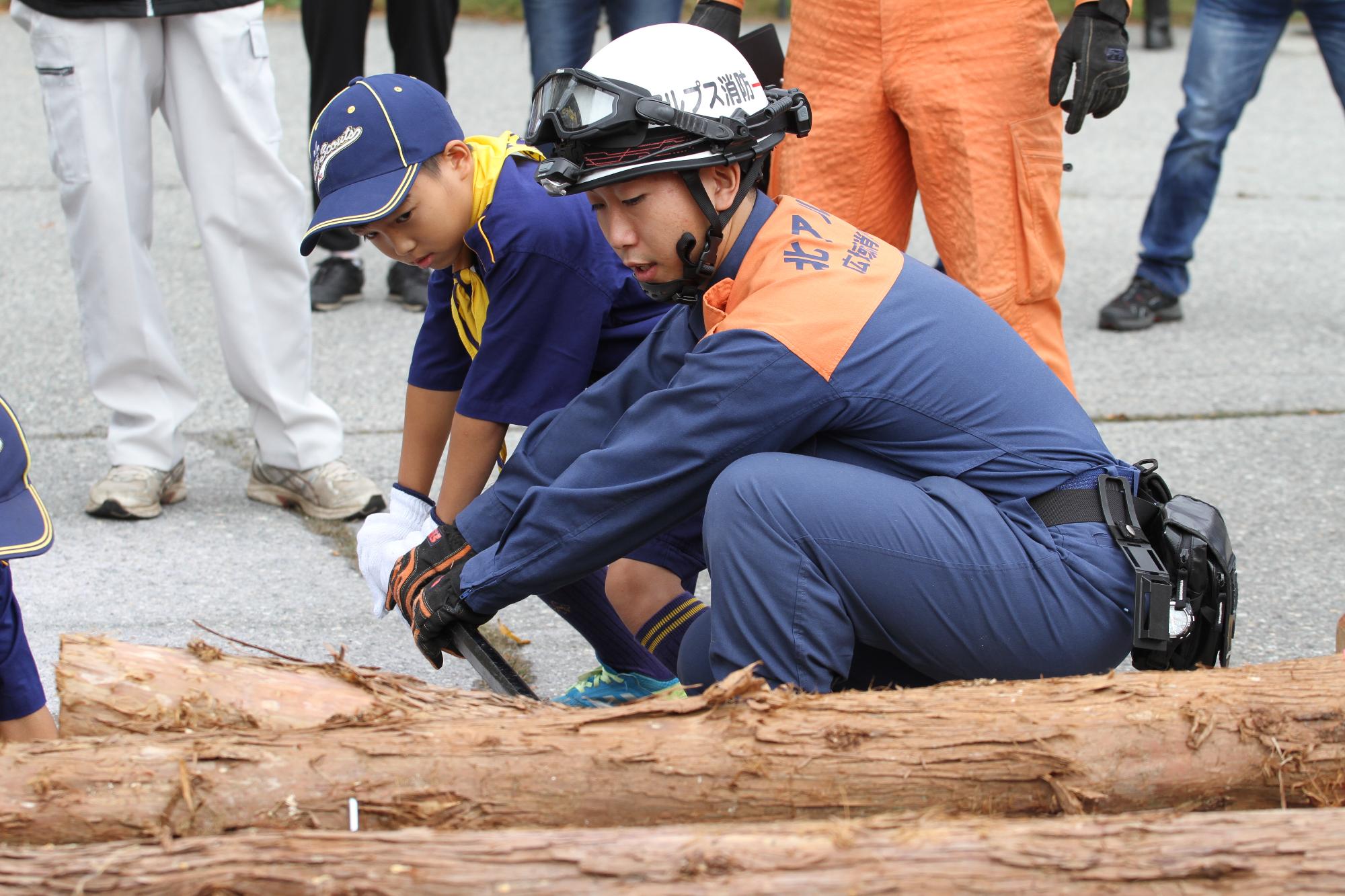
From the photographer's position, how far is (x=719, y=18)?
10.9ft

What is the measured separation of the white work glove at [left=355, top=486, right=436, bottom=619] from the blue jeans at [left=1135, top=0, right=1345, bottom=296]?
10.7 feet

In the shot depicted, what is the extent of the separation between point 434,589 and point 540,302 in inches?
24.6

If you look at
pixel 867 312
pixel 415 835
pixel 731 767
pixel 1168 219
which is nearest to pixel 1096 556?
pixel 867 312

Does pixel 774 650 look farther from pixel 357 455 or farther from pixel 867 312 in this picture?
pixel 357 455

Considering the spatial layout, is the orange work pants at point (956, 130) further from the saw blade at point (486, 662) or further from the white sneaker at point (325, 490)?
the saw blade at point (486, 662)

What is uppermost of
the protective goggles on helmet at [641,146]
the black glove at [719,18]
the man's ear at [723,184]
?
the black glove at [719,18]

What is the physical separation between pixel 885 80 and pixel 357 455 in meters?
1.87

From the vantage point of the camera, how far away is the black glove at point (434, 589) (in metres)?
2.44

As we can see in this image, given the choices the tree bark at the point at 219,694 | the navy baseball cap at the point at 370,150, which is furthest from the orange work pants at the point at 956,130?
the tree bark at the point at 219,694

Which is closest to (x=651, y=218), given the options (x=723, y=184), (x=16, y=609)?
(x=723, y=184)

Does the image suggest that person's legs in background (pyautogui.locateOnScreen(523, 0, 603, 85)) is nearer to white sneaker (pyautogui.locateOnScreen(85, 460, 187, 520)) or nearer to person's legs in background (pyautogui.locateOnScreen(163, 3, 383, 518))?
person's legs in background (pyautogui.locateOnScreen(163, 3, 383, 518))

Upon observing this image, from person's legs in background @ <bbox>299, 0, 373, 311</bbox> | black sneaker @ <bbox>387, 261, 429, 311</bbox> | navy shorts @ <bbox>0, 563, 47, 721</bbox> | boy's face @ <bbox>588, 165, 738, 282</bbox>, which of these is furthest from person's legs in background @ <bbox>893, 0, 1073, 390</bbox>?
black sneaker @ <bbox>387, 261, 429, 311</bbox>

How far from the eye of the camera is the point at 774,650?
7.09 feet

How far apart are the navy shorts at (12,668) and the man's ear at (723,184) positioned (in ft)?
4.40
